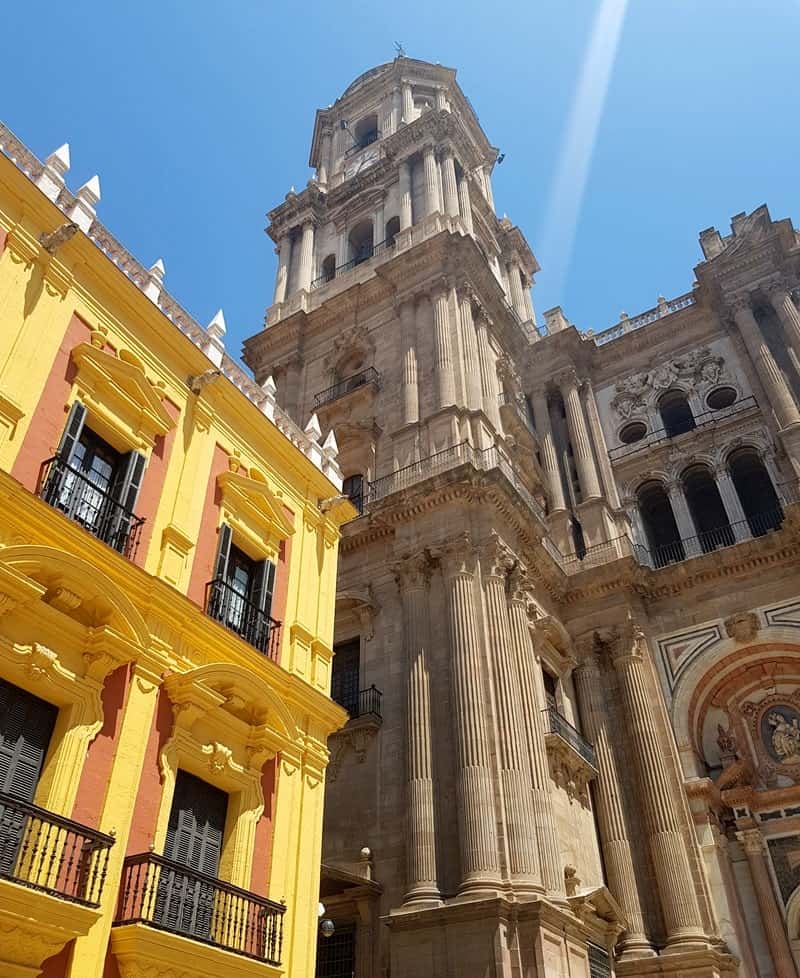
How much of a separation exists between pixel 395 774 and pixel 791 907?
1015 cm

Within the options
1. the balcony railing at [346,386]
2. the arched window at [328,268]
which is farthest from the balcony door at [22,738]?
the arched window at [328,268]

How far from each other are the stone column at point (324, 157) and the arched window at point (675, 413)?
18423 millimetres

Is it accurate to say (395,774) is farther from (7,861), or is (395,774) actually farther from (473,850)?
(7,861)

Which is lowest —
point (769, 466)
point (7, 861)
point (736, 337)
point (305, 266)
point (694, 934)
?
point (7, 861)

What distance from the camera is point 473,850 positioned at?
53.1 ft

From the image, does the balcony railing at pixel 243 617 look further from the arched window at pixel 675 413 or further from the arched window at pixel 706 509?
the arched window at pixel 675 413

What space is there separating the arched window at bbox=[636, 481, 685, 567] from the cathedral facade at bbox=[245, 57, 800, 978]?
95 millimetres

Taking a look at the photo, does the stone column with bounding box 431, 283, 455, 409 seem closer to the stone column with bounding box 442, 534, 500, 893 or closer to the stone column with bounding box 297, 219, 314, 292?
the stone column with bounding box 442, 534, 500, 893

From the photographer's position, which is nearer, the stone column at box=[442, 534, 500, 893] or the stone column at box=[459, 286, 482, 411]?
the stone column at box=[442, 534, 500, 893]

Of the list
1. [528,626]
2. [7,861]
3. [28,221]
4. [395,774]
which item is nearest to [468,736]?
[395,774]

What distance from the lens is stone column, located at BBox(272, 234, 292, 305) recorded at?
114 feet

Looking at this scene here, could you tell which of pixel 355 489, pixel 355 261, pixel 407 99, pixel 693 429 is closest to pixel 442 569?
pixel 355 489

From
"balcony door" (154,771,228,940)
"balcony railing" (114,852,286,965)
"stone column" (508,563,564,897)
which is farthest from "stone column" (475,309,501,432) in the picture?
"balcony railing" (114,852,286,965)

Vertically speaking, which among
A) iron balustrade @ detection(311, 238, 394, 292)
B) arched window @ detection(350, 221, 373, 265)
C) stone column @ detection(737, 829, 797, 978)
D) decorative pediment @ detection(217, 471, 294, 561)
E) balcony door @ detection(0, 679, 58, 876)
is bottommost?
balcony door @ detection(0, 679, 58, 876)
